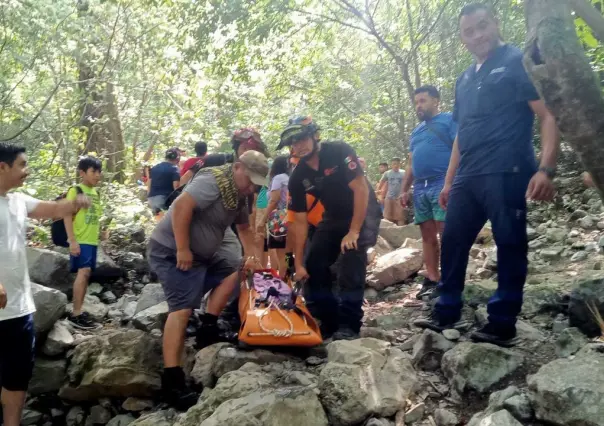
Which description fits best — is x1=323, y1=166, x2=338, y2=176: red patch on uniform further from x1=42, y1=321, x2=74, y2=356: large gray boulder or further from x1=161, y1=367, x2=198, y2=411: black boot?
x1=42, y1=321, x2=74, y2=356: large gray boulder

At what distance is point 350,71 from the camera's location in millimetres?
12367

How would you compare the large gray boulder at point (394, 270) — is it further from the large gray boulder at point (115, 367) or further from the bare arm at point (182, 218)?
the bare arm at point (182, 218)

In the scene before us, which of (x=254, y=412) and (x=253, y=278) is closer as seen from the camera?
(x=254, y=412)

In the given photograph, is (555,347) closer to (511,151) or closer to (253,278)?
(511,151)

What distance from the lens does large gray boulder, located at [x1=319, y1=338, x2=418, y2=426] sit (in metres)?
2.74

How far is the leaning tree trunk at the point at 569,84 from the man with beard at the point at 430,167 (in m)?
2.64

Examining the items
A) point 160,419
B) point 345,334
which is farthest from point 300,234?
point 160,419

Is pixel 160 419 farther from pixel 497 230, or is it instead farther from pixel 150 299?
pixel 497 230

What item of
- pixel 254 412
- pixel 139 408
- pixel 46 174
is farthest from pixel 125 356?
pixel 46 174

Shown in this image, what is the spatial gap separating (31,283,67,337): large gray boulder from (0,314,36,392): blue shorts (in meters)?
1.43

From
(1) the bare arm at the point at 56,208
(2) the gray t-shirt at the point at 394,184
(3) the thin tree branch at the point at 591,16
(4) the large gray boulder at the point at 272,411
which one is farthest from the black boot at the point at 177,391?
(2) the gray t-shirt at the point at 394,184

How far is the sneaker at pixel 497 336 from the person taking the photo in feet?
10.0

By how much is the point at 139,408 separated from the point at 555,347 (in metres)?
3.07

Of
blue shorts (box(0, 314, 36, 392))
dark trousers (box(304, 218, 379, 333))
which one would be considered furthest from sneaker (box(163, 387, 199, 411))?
dark trousers (box(304, 218, 379, 333))
